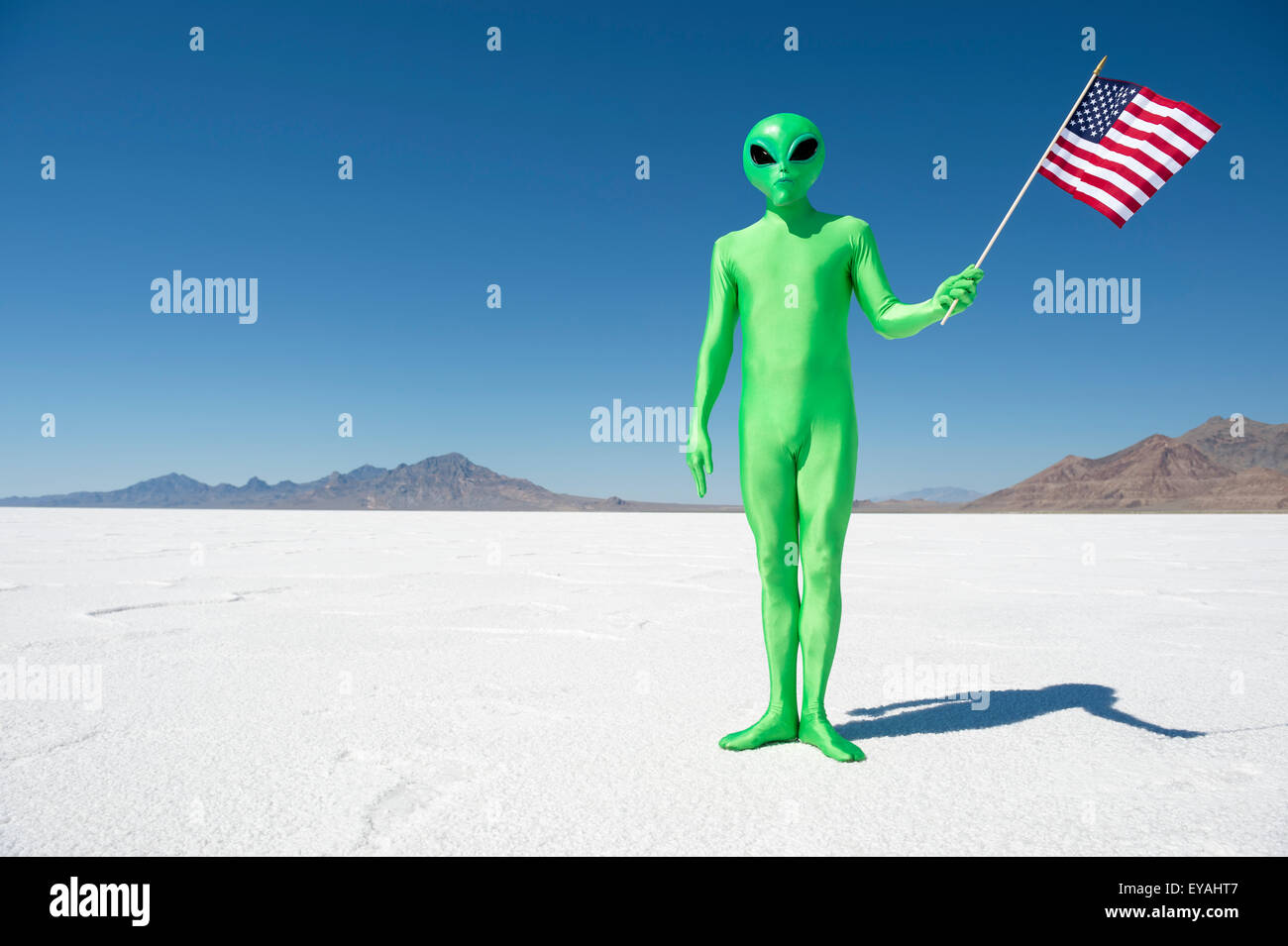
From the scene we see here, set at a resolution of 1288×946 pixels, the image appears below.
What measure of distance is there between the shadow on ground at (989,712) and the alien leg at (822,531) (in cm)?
28

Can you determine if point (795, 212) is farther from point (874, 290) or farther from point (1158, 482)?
point (1158, 482)

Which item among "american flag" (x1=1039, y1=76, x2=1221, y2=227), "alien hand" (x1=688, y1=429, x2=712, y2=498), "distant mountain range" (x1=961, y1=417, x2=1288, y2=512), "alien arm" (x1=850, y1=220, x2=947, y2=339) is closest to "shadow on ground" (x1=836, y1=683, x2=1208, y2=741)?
"alien hand" (x1=688, y1=429, x2=712, y2=498)

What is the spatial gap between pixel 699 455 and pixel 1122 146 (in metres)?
1.95

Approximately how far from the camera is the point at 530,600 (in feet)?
19.0

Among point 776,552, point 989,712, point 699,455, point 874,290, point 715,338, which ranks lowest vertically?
point 989,712

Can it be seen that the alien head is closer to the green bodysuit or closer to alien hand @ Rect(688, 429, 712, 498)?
the green bodysuit

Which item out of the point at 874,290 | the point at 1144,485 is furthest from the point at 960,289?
the point at 1144,485

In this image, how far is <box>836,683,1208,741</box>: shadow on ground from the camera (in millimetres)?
2718

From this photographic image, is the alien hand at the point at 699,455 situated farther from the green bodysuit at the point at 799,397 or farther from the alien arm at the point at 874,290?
the alien arm at the point at 874,290

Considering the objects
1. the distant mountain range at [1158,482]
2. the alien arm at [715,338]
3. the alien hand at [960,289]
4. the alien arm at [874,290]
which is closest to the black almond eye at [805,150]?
the alien arm at [874,290]

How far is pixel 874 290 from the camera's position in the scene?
2.62m

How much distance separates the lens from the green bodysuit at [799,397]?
254cm

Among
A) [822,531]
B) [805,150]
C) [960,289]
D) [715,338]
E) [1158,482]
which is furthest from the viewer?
[1158,482]
